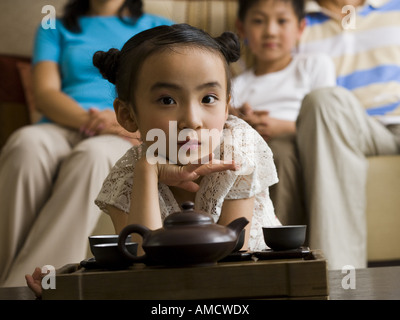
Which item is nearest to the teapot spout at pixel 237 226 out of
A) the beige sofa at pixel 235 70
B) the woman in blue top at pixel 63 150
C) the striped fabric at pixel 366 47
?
the woman in blue top at pixel 63 150

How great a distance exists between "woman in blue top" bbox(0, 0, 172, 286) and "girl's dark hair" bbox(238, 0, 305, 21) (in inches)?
14.9

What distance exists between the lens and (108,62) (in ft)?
3.54

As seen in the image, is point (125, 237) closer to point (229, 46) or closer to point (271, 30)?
point (229, 46)

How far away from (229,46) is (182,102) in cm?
20

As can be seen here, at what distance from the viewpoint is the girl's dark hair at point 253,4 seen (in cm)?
225

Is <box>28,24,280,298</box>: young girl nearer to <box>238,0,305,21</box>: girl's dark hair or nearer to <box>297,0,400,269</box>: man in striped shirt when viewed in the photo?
<box>297,0,400,269</box>: man in striped shirt

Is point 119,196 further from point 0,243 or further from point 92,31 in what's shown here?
point 92,31

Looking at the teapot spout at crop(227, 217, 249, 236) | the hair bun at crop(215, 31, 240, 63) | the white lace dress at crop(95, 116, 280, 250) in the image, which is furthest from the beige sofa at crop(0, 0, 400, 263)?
the teapot spout at crop(227, 217, 249, 236)

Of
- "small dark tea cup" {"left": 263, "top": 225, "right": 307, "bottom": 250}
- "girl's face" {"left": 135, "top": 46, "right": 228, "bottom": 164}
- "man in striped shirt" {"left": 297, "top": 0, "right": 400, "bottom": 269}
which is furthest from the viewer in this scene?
"man in striped shirt" {"left": 297, "top": 0, "right": 400, "bottom": 269}

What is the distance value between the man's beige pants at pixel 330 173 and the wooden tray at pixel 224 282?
0.90 m

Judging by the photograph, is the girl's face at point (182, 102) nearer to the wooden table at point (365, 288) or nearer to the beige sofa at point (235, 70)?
the wooden table at point (365, 288)

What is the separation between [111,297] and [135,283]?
0.12 feet

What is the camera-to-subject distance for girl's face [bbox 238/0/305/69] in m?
2.18

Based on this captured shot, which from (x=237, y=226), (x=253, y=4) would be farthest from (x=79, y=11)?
(x=237, y=226)
